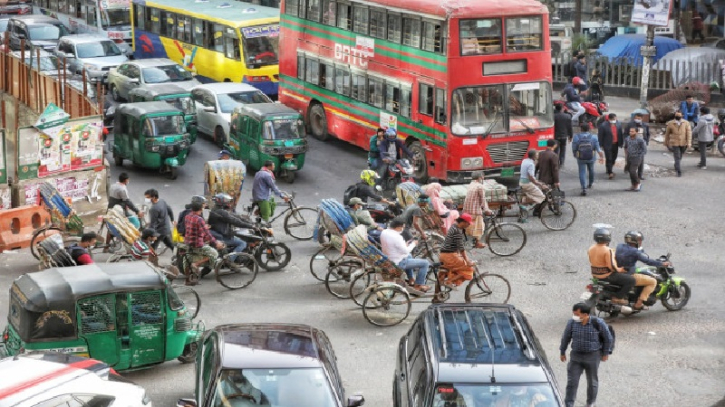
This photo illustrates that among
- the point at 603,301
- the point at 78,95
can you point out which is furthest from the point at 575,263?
the point at 78,95

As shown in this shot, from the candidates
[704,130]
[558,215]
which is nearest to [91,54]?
[704,130]

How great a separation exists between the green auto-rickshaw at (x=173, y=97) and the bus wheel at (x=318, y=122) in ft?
10.2

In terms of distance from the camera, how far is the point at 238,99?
30.6 m

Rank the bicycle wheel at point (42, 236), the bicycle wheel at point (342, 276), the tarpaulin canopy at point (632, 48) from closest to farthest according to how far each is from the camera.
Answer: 1. the bicycle wheel at point (342, 276)
2. the bicycle wheel at point (42, 236)
3. the tarpaulin canopy at point (632, 48)

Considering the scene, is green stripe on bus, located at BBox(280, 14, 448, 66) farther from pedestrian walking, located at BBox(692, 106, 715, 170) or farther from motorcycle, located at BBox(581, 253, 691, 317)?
motorcycle, located at BBox(581, 253, 691, 317)

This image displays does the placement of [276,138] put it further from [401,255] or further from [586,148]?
[401,255]

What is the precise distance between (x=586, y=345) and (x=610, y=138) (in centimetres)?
1315

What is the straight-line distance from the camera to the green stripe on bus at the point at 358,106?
26156 mm

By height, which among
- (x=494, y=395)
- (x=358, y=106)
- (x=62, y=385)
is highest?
(x=494, y=395)

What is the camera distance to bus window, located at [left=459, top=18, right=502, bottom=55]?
25.0 metres

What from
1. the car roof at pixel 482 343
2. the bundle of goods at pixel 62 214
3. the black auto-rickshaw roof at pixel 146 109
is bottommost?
the bundle of goods at pixel 62 214

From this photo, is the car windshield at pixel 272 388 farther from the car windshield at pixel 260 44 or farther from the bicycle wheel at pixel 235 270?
the car windshield at pixel 260 44

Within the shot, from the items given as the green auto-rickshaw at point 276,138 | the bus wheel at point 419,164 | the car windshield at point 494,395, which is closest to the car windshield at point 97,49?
the green auto-rickshaw at point 276,138

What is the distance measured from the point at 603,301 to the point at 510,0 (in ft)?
31.0
